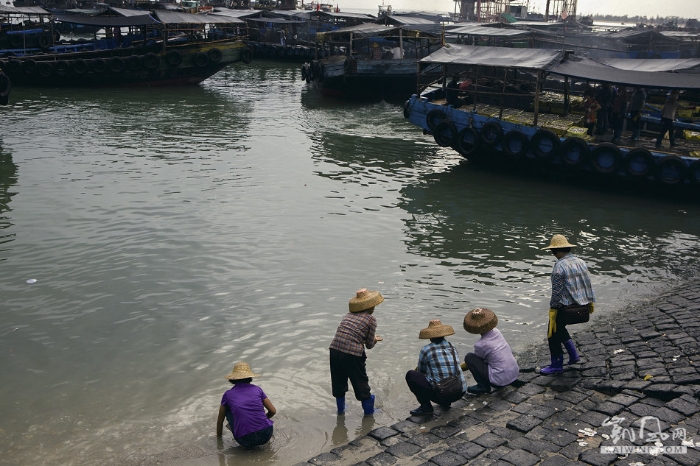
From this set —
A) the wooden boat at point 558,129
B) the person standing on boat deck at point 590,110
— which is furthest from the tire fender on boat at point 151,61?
the person standing on boat deck at point 590,110

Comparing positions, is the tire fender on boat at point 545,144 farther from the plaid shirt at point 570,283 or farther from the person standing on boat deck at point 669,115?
the plaid shirt at point 570,283

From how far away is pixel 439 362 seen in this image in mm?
5703

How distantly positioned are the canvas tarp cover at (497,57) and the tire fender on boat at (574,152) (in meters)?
1.84

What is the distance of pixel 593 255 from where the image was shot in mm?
11031

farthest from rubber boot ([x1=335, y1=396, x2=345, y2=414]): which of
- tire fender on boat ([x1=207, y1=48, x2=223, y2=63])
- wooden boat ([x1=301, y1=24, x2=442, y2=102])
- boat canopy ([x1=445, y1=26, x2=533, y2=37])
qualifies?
boat canopy ([x1=445, y1=26, x2=533, y2=37])

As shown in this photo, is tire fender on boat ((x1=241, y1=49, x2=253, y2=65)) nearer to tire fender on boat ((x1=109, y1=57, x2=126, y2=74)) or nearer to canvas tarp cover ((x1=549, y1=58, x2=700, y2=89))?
tire fender on boat ((x1=109, y1=57, x2=126, y2=74))

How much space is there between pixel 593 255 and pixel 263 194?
6.78 metres

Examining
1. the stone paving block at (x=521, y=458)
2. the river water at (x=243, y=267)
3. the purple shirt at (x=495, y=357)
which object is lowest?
the river water at (x=243, y=267)

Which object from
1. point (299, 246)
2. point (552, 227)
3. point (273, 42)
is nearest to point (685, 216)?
point (552, 227)

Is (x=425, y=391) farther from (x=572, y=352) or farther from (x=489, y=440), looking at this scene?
(x=572, y=352)

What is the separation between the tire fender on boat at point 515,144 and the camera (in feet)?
50.5

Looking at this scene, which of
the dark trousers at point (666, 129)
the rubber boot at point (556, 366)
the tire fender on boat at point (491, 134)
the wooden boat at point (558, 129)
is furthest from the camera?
the tire fender on boat at point (491, 134)

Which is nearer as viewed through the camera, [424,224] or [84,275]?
[84,275]

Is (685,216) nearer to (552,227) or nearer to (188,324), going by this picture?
(552,227)
